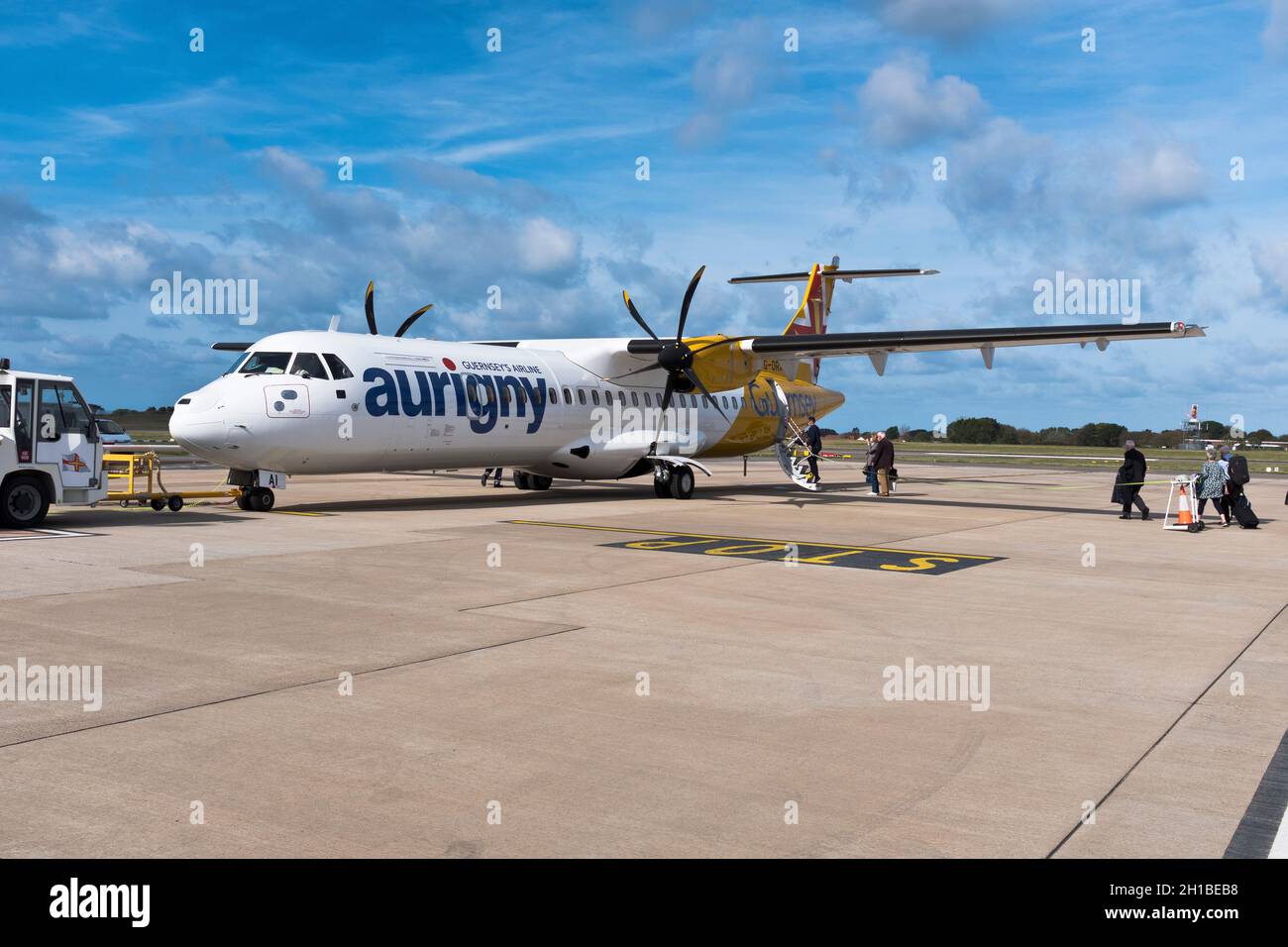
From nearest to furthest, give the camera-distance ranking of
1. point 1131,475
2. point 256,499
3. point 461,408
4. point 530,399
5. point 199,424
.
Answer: point 199,424 < point 256,499 < point 461,408 < point 1131,475 < point 530,399

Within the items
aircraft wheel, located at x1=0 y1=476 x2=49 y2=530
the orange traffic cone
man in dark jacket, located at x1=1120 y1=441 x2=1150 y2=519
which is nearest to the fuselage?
aircraft wheel, located at x1=0 y1=476 x2=49 y2=530

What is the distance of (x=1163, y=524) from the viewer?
65.5 ft

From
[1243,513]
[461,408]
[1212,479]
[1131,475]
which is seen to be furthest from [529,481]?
[1243,513]

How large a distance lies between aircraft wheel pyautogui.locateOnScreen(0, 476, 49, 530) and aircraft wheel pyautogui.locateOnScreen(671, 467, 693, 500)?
13239mm

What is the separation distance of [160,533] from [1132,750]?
13.4 metres

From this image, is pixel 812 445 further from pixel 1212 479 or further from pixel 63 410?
pixel 63 410

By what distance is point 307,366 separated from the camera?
17.9m

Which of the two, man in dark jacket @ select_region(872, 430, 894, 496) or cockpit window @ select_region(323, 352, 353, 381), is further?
man in dark jacket @ select_region(872, 430, 894, 496)

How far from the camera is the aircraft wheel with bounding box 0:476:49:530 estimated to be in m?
14.9

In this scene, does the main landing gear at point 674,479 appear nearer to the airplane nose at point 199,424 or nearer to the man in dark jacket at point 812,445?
the man in dark jacket at point 812,445

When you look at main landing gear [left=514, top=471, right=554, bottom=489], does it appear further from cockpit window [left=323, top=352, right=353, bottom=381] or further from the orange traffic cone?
the orange traffic cone

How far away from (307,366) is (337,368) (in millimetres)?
510

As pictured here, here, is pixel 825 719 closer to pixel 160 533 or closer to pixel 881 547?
pixel 881 547
